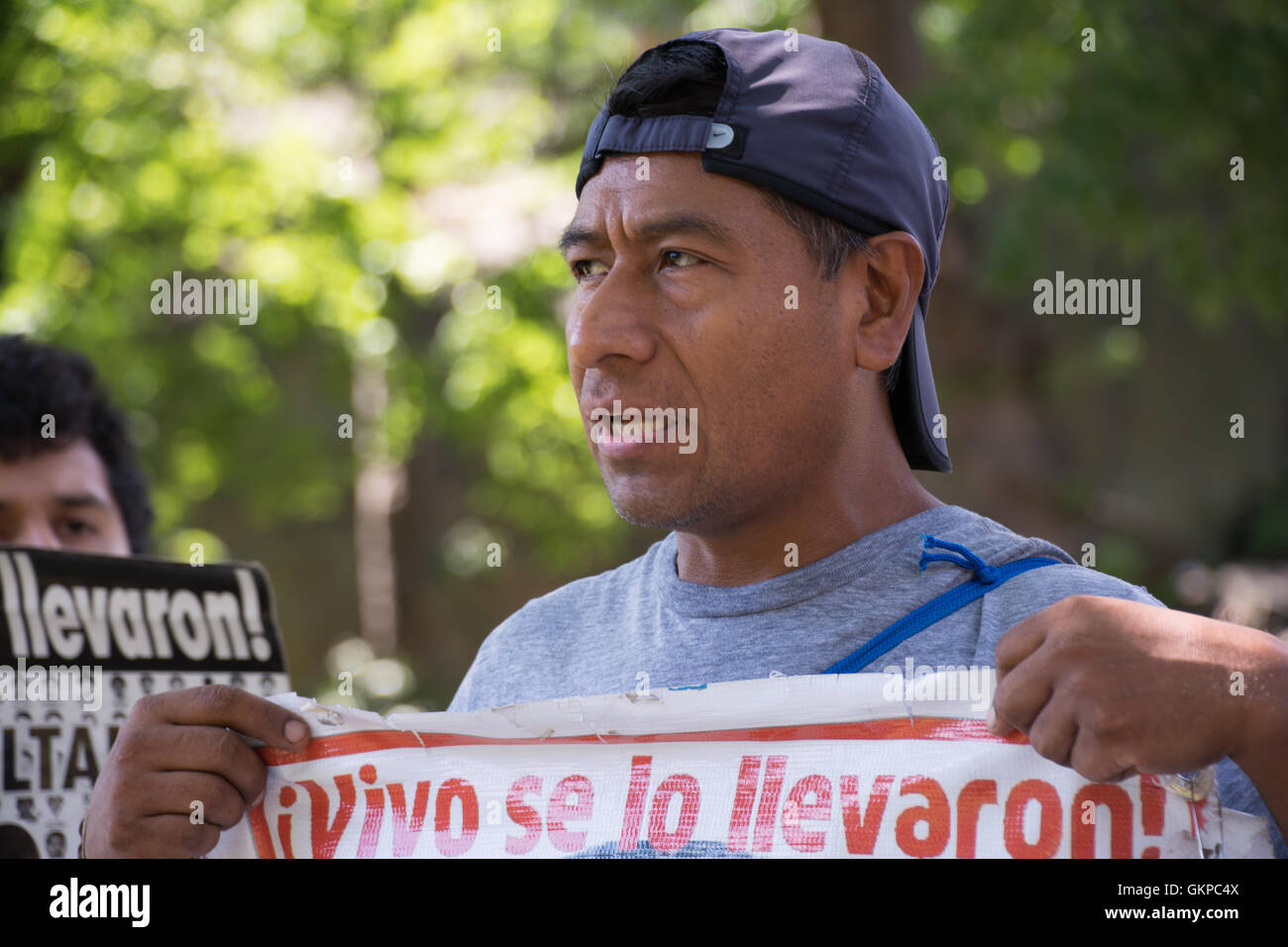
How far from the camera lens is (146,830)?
192cm

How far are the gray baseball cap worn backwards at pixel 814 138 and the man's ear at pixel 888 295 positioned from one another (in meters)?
0.03

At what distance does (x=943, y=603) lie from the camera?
184 centimetres

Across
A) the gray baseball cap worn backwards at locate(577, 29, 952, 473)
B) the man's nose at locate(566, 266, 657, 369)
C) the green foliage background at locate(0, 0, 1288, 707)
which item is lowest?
the man's nose at locate(566, 266, 657, 369)

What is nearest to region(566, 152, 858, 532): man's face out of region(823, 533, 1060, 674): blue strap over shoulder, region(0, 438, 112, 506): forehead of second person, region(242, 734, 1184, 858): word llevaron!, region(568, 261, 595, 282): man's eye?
region(568, 261, 595, 282): man's eye

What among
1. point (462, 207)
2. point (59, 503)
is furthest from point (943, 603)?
point (462, 207)

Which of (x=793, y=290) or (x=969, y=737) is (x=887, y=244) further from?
(x=969, y=737)

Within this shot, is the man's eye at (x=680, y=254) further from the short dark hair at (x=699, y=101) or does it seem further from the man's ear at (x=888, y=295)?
the man's ear at (x=888, y=295)

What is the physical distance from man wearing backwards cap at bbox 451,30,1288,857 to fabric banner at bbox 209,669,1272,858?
92 millimetres

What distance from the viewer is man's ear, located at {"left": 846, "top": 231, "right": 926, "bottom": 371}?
200cm

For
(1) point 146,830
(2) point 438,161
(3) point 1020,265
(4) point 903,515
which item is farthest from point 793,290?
(2) point 438,161

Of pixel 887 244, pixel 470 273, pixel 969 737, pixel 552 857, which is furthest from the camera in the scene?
pixel 470 273

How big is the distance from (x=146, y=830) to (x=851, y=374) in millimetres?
1172

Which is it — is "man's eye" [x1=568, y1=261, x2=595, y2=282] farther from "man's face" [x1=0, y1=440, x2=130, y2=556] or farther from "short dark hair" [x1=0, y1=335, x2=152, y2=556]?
"short dark hair" [x1=0, y1=335, x2=152, y2=556]

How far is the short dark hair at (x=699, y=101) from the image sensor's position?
6.31 ft
